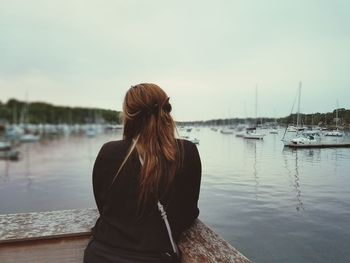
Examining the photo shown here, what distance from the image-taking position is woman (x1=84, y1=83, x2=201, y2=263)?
88.4 inches

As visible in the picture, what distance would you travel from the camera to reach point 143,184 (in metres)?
2.28

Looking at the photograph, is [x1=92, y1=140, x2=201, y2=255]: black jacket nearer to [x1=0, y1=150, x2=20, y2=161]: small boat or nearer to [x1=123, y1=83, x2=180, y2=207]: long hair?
[x1=123, y1=83, x2=180, y2=207]: long hair

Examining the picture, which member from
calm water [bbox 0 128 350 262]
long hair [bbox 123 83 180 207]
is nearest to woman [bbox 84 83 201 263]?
long hair [bbox 123 83 180 207]

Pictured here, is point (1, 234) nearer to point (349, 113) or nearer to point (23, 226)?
point (23, 226)

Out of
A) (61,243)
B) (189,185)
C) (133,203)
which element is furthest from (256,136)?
(133,203)

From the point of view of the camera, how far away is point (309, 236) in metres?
15.1

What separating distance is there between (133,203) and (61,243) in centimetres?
67

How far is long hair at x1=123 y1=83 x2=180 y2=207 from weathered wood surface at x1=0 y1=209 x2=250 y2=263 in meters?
0.50

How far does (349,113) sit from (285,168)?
127 meters

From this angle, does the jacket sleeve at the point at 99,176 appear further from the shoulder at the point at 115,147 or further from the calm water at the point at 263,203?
the calm water at the point at 263,203

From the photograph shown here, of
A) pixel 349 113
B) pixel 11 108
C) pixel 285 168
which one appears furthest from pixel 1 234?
pixel 349 113

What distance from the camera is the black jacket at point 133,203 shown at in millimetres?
2250

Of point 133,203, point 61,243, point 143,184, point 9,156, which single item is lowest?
point 9,156

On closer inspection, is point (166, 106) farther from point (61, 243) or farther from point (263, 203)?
point (263, 203)
